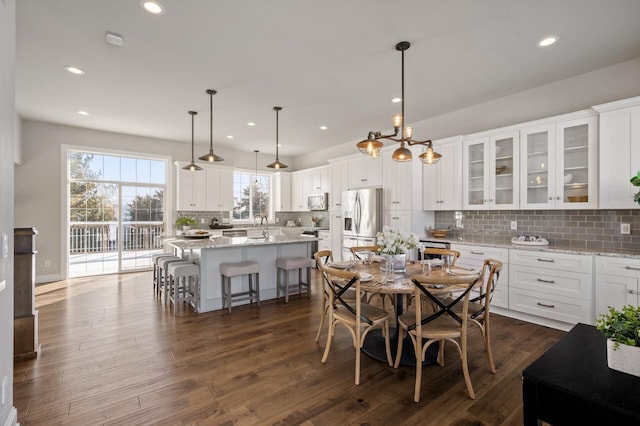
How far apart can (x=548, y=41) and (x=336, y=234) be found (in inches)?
179

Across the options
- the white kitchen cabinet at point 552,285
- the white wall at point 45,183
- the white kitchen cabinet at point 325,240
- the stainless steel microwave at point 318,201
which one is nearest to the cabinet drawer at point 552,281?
the white kitchen cabinet at point 552,285

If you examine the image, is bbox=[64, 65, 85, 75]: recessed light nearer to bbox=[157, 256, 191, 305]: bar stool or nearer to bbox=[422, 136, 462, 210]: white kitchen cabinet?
bbox=[157, 256, 191, 305]: bar stool

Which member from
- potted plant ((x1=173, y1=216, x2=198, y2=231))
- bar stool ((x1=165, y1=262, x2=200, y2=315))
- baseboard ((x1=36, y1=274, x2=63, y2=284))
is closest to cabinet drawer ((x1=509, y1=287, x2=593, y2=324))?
bar stool ((x1=165, y1=262, x2=200, y2=315))

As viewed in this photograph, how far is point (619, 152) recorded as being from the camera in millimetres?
3172

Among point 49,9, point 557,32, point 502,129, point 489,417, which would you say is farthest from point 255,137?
point 489,417

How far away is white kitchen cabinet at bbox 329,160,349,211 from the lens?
6359 millimetres

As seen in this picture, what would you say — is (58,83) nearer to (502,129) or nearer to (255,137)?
(255,137)

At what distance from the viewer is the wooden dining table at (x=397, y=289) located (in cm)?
233

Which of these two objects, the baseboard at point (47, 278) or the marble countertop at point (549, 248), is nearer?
the marble countertop at point (549, 248)

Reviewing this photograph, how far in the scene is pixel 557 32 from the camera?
278 centimetres

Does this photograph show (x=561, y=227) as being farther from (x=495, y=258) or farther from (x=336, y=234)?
(x=336, y=234)

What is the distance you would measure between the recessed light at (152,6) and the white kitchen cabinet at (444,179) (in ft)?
13.0

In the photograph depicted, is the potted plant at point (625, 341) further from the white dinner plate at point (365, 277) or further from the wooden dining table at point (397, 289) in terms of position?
the white dinner plate at point (365, 277)

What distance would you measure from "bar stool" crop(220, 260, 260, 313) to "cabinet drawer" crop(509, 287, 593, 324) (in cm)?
332
